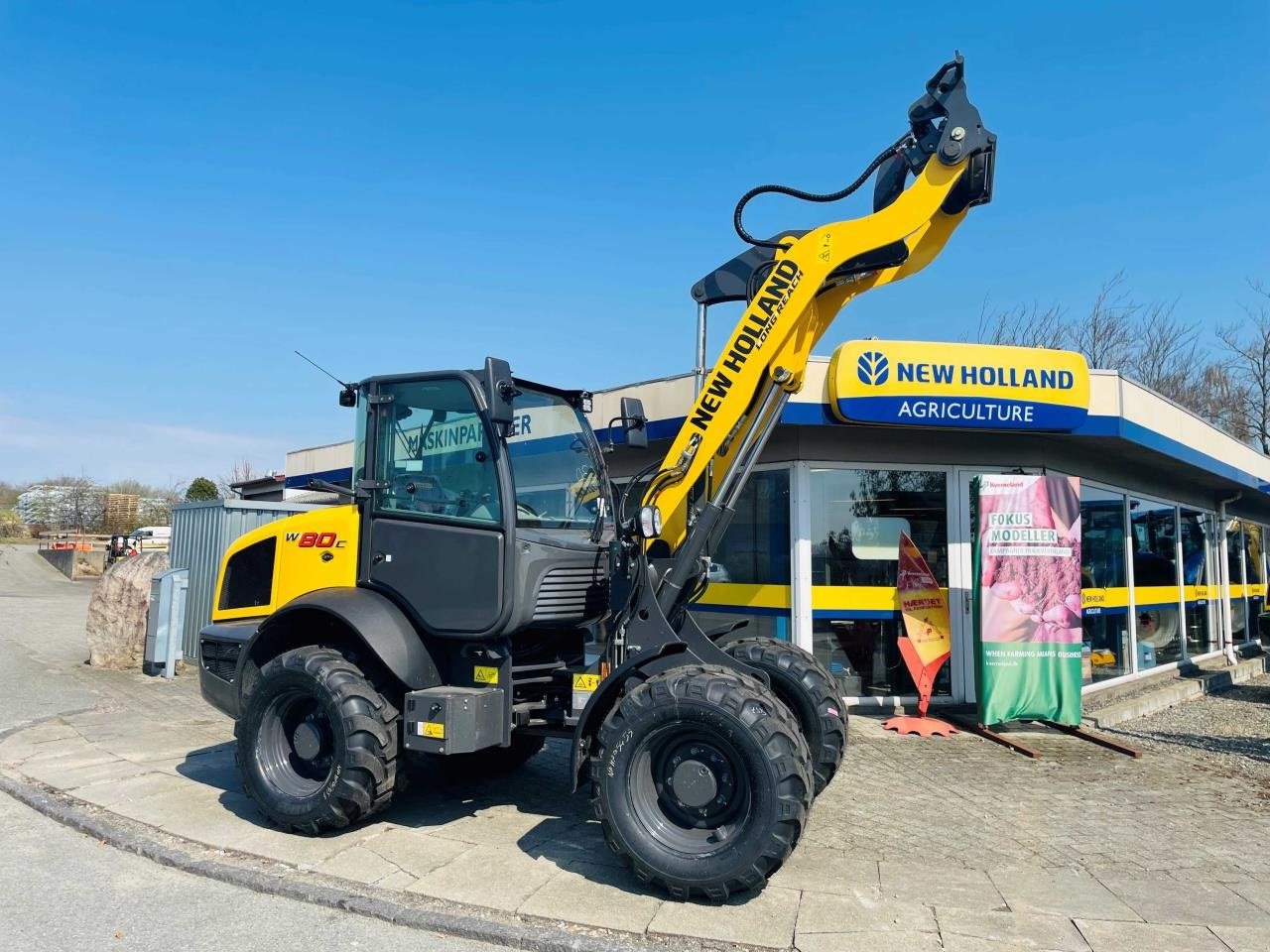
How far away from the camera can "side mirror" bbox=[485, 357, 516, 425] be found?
5.04 meters

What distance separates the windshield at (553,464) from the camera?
5.45 m

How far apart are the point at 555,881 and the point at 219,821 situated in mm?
2314

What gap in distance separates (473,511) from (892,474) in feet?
18.4

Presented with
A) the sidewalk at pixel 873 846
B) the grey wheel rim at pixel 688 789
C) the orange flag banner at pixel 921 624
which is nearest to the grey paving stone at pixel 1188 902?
the sidewalk at pixel 873 846

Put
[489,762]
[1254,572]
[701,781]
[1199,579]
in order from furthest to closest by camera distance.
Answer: [1254,572] → [1199,579] → [489,762] → [701,781]

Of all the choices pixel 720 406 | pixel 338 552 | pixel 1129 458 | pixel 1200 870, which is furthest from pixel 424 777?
pixel 1129 458

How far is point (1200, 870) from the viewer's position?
16.3 ft

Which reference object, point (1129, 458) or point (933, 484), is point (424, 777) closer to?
point (933, 484)

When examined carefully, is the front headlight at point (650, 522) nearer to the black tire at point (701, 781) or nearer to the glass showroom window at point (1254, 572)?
the black tire at point (701, 781)

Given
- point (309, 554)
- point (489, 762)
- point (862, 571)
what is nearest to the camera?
point (309, 554)

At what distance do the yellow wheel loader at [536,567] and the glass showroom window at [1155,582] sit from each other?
8144mm

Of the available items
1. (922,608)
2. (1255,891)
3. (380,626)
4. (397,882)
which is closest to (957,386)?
(922,608)

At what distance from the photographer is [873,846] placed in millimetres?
5223

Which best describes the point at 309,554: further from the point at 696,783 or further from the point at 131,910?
the point at 696,783
